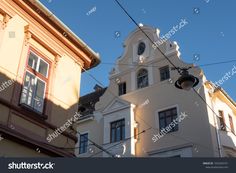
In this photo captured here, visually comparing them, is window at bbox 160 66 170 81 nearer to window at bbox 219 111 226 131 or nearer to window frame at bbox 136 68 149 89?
window frame at bbox 136 68 149 89

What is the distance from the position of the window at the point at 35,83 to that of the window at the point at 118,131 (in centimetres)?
1119

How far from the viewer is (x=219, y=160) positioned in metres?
6.36

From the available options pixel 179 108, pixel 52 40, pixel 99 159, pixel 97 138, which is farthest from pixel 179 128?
pixel 99 159

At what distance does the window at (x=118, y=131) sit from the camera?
827 inches

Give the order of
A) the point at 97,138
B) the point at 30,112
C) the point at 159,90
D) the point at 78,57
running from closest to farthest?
the point at 30,112 < the point at 78,57 < the point at 159,90 < the point at 97,138

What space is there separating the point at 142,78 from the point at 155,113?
3011 millimetres

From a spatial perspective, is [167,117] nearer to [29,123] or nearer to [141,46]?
[141,46]

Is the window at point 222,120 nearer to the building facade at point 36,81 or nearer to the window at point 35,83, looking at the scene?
the building facade at point 36,81

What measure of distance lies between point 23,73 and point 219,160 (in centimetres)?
592

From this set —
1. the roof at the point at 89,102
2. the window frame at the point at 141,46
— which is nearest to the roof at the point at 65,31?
the window frame at the point at 141,46

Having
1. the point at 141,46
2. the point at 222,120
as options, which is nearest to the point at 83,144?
the point at 141,46

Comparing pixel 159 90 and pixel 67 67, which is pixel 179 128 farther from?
pixel 67 67

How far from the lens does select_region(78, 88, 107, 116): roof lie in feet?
85.3

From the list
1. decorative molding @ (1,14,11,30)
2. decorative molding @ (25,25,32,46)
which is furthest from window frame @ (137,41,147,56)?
decorative molding @ (1,14,11,30)
